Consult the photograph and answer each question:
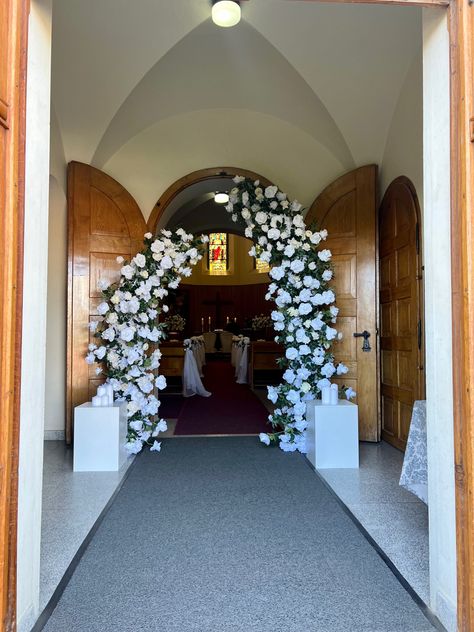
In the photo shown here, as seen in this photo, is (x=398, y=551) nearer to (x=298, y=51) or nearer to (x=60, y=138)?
(x=298, y=51)

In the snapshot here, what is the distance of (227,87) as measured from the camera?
4629 mm

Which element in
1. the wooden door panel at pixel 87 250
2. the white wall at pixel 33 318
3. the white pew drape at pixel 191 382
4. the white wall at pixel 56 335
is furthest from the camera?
the white pew drape at pixel 191 382

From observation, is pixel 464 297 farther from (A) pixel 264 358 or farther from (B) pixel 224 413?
(A) pixel 264 358

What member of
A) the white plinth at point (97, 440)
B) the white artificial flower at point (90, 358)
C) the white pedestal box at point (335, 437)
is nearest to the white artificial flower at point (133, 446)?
the white plinth at point (97, 440)

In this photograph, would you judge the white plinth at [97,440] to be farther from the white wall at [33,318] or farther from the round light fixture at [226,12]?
the round light fixture at [226,12]

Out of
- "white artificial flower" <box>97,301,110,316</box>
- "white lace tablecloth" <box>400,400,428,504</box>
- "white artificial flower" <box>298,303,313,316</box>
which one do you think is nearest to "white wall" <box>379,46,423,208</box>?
"white artificial flower" <box>298,303,313,316</box>

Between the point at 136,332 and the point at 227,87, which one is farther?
the point at 227,87

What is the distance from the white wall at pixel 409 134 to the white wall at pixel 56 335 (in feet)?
11.1

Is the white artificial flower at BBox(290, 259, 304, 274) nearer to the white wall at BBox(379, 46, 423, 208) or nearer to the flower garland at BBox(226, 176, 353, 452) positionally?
the flower garland at BBox(226, 176, 353, 452)

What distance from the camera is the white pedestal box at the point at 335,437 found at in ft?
11.8

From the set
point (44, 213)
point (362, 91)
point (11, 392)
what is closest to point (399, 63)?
point (362, 91)

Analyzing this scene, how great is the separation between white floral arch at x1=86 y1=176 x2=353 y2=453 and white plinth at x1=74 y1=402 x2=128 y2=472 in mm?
370

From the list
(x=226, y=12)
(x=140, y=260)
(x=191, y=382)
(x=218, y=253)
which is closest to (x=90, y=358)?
(x=140, y=260)

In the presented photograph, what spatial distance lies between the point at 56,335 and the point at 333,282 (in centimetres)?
298
